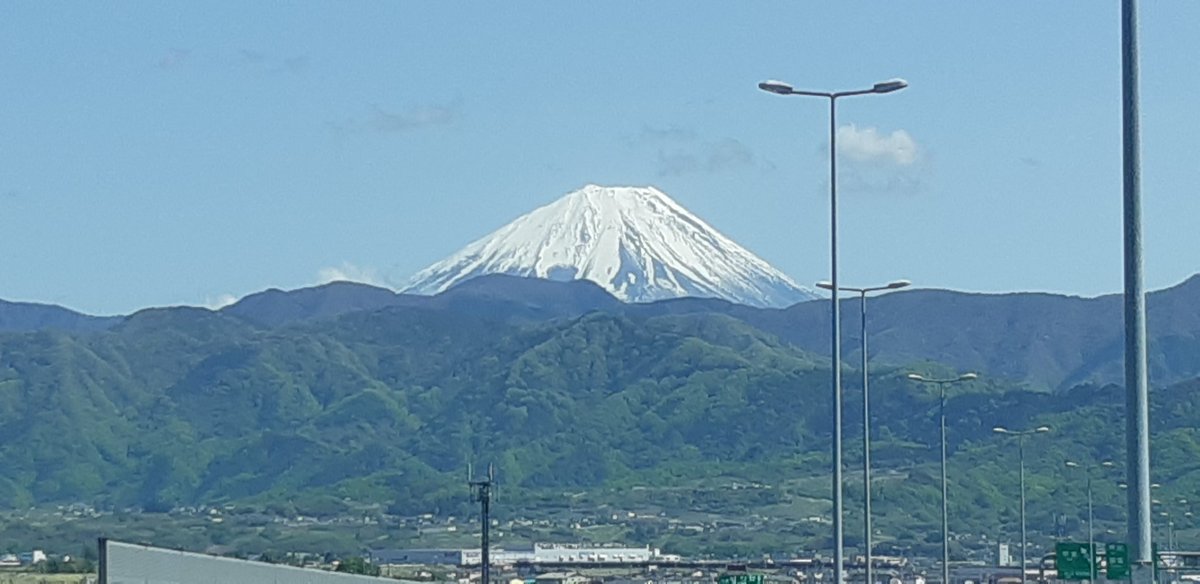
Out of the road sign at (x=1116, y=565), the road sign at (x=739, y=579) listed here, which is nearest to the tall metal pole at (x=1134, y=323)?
the road sign at (x=1116, y=565)

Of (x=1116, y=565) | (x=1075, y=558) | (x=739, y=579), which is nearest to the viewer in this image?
(x=1116, y=565)

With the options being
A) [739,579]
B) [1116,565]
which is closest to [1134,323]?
[1116,565]

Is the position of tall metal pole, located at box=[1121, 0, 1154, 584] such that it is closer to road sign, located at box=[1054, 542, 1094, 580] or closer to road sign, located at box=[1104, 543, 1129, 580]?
road sign, located at box=[1104, 543, 1129, 580]

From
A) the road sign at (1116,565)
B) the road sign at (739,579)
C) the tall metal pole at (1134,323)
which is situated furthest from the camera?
the road sign at (739,579)

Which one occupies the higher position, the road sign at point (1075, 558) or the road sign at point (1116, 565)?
the road sign at point (1116, 565)

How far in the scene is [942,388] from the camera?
93.4 meters

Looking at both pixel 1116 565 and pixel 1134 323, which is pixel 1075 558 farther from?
pixel 1134 323

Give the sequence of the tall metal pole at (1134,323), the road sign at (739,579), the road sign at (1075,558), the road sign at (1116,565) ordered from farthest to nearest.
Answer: the road sign at (739,579), the road sign at (1075,558), the road sign at (1116,565), the tall metal pole at (1134,323)

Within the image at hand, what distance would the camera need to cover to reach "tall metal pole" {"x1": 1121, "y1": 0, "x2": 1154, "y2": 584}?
966 inches

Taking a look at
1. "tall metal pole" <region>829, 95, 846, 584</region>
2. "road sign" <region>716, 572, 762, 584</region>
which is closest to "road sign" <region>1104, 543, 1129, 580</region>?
"tall metal pole" <region>829, 95, 846, 584</region>

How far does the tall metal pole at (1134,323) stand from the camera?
80.5 feet

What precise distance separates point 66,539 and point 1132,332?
115m

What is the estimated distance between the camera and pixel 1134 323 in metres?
24.8

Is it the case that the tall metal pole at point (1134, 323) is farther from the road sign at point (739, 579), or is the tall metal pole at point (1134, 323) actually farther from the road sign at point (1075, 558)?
the road sign at point (739, 579)
